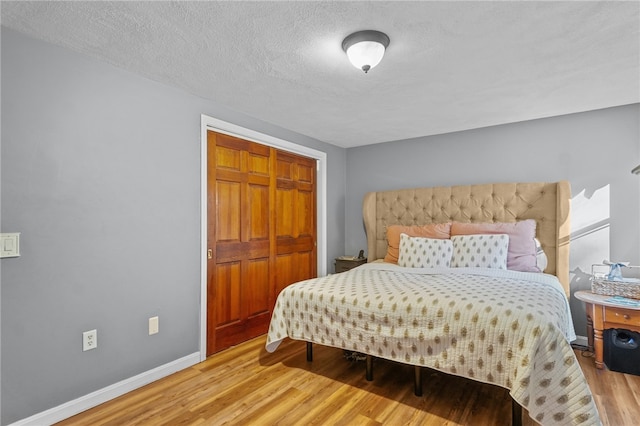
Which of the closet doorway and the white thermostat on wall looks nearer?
the white thermostat on wall

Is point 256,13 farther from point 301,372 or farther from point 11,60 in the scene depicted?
point 301,372

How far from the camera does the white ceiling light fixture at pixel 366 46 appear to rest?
1.80 meters

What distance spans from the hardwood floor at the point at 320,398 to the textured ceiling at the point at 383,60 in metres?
2.20

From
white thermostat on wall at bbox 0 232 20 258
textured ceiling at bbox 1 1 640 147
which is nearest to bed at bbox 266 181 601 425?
textured ceiling at bbox 1 1 640 147

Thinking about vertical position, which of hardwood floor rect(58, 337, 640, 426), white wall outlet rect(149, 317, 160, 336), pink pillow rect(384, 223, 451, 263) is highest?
pink pillow rect(384, 223, 451, 263)

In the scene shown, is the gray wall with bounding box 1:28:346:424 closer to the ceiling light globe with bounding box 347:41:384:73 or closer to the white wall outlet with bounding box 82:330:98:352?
the white wall outlet with bounding box 82:330:98:352

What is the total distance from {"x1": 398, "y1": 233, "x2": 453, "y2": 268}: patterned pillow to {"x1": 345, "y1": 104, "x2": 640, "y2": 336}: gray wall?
965mm

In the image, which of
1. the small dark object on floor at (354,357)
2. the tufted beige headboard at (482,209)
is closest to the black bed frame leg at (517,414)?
the small dark object on floor at (354,357)

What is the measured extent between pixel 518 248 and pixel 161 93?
3.39m

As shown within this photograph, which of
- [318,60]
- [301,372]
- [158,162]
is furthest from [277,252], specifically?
[318,60]

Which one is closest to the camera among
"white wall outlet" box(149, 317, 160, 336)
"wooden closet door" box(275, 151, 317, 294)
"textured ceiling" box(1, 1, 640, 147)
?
"textured ceiling" box(1, 1, 640, 147)

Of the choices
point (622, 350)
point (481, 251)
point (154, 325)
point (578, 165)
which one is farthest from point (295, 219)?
point (622, 350)

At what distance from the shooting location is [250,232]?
3314mm

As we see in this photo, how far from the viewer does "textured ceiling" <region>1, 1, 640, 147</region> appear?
5.34 ft
